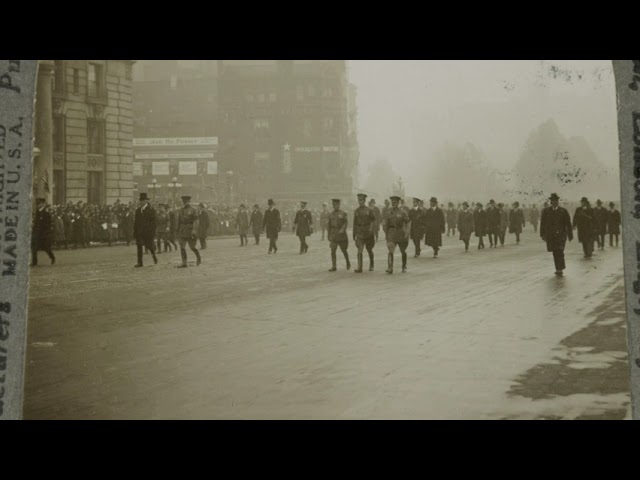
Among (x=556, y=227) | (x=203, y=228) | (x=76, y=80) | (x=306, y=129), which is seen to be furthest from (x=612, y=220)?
(x=306, y=129)

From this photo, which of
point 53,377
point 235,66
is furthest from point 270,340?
point 235,66

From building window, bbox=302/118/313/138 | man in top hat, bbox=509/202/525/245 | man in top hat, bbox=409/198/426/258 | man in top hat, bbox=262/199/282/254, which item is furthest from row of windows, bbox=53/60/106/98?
building window, bbox=302/118/313/138

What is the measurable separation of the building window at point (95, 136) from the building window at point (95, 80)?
48.4 inches

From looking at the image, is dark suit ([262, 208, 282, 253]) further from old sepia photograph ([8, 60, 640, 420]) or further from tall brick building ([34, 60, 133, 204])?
tall brick building ([34, 60, 133, 204])

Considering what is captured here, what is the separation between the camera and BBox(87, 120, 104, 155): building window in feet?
98.5

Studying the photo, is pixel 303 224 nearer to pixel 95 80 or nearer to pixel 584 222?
pixel 584 222

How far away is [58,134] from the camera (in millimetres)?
27984

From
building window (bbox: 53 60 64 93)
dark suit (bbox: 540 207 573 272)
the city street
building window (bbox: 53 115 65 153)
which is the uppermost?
building window (bbox: 53 60 64 93)

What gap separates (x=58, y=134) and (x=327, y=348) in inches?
933

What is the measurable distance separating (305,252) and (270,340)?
1541 centimetres

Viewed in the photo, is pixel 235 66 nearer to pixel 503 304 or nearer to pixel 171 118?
pixel 171 118

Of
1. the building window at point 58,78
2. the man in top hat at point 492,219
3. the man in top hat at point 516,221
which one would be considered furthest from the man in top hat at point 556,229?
the building window at point 58,78
